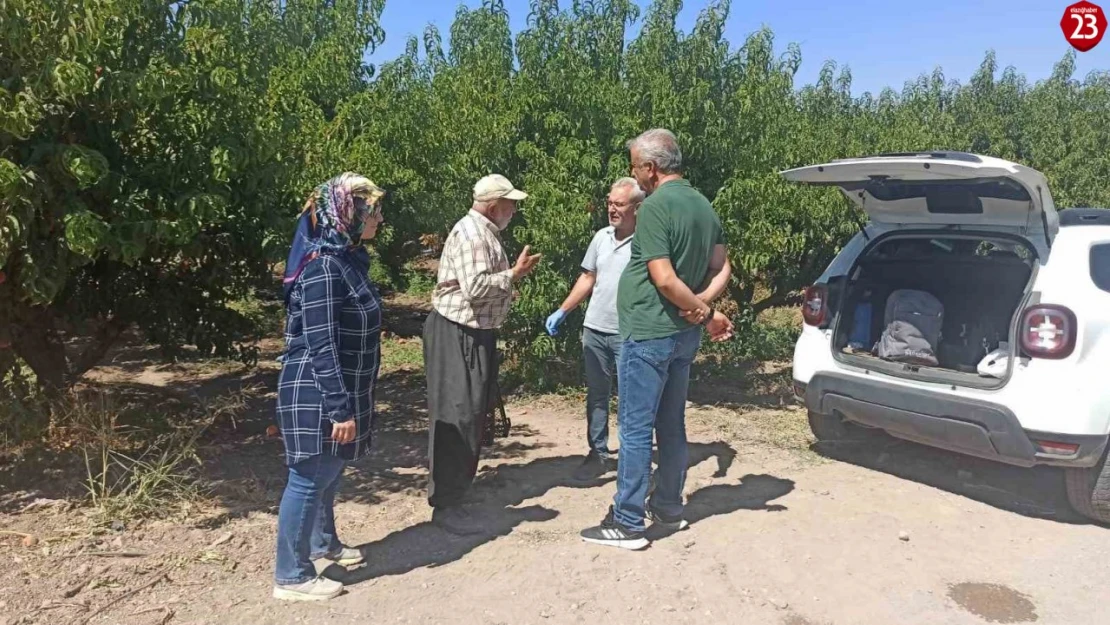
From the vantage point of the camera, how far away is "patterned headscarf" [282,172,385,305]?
11.0ft

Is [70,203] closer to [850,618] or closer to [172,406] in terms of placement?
[172,406]

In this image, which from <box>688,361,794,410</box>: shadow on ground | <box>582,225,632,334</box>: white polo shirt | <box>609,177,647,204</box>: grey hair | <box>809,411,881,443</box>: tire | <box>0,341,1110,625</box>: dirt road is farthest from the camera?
<box>688,361,794,410</box>: shadow on ground

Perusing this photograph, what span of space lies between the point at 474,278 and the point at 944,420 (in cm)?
272

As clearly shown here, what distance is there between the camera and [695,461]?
5.70m

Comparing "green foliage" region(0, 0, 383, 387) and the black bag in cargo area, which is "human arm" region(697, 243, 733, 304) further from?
"green foliage" region(0, 0, 383, 387)

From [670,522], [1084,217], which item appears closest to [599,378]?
[670,522]

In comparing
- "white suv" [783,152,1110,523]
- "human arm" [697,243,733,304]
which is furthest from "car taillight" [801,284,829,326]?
"human arm" [697,243,733,304]

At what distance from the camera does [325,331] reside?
327cm

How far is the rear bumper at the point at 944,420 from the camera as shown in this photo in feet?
14.5

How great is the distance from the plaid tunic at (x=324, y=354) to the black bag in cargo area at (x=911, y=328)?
3.42 meters

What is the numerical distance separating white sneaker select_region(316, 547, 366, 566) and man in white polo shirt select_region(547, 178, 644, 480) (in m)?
1.64

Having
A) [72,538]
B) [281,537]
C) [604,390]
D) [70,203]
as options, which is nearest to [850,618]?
[604,390]

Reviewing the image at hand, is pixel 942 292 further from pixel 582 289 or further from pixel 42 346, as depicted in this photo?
pixel 42 346

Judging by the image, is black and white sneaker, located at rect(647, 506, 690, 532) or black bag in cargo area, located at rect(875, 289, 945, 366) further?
black bag in cargo area, located at rect(875, 289, 945, 366)
